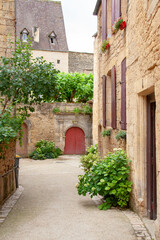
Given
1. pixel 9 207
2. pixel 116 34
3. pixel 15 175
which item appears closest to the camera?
pixel 9 207

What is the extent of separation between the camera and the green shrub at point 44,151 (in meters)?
15.9

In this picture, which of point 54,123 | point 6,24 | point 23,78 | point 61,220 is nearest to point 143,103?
point 61,220

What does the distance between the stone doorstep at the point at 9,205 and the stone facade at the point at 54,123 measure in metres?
9.32

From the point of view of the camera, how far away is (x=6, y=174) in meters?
6.42

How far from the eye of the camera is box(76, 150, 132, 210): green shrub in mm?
5219

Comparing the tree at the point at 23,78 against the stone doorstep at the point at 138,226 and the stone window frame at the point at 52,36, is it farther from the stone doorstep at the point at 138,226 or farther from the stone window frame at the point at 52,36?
the stone window frame at the point at 52,36

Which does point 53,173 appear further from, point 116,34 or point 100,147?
point 116,34

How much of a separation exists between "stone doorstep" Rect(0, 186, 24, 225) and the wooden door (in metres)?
2.65

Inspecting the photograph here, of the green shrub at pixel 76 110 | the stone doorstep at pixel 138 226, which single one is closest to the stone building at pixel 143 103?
the stone doorstep at pixel 138 226

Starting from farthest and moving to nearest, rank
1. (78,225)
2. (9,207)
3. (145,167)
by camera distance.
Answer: (9,207) → (145,167) → (78,225)

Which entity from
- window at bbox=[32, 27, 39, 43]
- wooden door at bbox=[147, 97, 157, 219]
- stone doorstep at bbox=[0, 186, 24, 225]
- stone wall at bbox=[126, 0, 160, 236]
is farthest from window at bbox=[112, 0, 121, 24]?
window at bbox=[32, 27, 39, 43]

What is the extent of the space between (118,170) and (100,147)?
17.7ft

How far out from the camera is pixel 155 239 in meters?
3.63

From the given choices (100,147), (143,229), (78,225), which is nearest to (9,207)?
(78,225)
